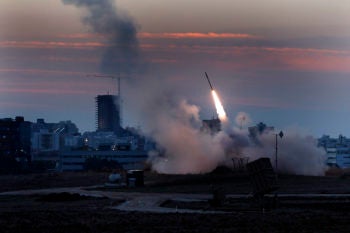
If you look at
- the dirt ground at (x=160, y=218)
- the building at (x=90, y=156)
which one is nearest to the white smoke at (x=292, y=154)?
the dirt ground at (x=160, y=218)

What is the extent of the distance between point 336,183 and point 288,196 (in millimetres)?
23039

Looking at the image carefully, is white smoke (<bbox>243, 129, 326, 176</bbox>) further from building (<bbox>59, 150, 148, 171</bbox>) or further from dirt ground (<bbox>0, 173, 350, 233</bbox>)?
building (<bbox>59, 150, 148, 171</bbox>)

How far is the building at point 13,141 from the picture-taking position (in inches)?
6840

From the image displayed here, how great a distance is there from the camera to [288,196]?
78750mm

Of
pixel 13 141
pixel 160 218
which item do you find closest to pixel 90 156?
pixel 13 141

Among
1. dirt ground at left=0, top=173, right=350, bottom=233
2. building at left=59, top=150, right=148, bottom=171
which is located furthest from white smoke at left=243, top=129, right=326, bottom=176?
building at left=59, top=150, right=148, bottom=171

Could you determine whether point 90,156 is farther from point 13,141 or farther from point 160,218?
point 160,218

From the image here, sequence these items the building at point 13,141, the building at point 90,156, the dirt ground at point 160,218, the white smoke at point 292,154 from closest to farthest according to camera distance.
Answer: the dirt ground at point 160,218 < the white smoke at point 292,154 < the building at point 13,141 < the building at point 90,156

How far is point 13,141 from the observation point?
175875mm

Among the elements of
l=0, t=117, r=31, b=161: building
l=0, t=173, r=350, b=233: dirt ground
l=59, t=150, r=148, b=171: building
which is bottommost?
l=0, t=173, r=350, b=233: dirt ground

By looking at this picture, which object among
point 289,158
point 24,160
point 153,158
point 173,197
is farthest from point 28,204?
point 24,160

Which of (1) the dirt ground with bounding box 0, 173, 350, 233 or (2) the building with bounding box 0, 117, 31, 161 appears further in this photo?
(2) the building with bounding box 0, 117, 31, 161

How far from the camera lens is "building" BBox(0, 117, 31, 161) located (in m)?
174

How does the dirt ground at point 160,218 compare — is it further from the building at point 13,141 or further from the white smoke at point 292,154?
the building at point 13,141
